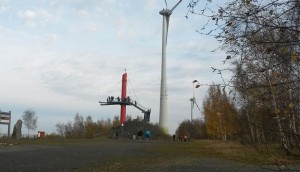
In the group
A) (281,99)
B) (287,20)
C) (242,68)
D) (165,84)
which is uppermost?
(165,84)

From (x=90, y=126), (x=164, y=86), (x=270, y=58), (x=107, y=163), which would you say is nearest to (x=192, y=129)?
(x=90, y=126)

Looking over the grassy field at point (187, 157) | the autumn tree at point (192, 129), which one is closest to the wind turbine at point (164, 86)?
the autumn tree at point (192, 129)

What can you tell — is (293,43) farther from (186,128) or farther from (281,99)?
(186,128)

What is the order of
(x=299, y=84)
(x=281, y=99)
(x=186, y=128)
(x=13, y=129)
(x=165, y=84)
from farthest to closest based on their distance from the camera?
(x=186, y=128) → (x=165, y=84) → (x=13, y=129) → (x=281, y=99) → (x=299, y=84)

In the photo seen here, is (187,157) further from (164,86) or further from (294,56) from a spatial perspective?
(164,86)

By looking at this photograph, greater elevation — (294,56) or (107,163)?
(294,56)

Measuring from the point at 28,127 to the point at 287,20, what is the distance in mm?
94809

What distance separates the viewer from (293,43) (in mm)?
4887

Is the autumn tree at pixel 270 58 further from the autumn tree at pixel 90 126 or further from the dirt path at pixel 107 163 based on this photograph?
the autumn tree at pixel 90 126

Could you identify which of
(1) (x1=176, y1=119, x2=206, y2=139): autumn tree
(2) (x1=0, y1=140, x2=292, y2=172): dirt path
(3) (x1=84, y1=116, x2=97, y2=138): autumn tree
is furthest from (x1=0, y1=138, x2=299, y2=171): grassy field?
(3) (x1=84, y1=116, x2=97, y2=138): autumn tree

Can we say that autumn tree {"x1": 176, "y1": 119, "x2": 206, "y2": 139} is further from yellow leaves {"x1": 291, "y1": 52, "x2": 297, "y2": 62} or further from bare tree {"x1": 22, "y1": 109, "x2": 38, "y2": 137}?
yellow leaves {"x1": 291, "y1": 52, "x2": 297, "y2": 62}

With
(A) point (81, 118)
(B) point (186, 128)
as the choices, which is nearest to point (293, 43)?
(B) point (186, 128)

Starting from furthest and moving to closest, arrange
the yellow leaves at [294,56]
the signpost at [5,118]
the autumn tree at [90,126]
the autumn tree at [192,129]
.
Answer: the autumn tree at [90,126] < the autumn tree at [192,129] < the signpost at [5,118] < the yellow leaves at [294,56]

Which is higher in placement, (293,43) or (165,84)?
(165,84)
